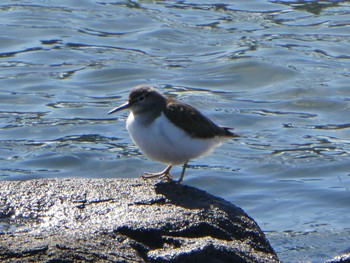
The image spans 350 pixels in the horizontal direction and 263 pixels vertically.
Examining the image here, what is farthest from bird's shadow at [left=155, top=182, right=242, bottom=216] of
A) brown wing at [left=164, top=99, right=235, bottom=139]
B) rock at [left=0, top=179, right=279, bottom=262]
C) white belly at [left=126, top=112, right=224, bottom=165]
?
brown wing at [left=164, top=99, right=235, bottom=139]

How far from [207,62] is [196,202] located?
831 cm

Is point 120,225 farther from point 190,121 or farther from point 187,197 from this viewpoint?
point 190,121

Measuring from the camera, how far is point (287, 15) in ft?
54.6

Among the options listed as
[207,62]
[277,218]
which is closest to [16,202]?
[277,218]

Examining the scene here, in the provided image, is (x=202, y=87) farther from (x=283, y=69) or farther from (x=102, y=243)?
(x=102, y=243)

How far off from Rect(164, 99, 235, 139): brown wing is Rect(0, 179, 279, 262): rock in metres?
0.50

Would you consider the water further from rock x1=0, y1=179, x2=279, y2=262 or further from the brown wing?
rock x1=0, y1=179, x2=279, y2=262

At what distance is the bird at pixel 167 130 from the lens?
279 inches

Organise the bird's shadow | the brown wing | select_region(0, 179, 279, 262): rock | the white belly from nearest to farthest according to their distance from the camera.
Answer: select_region(0, 179, 279, 262): rock
the bird's shadow
the white belly
the brown wing

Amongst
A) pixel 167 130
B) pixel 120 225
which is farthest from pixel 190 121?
pixel 120 225

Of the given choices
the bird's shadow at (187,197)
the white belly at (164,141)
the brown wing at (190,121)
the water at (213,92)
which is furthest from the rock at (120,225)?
the water at (213,92)

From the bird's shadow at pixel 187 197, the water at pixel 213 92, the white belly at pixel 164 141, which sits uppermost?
the white belly at pixel 164 141

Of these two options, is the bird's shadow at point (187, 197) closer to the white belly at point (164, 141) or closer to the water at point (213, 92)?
the white belly at point (164, 141)

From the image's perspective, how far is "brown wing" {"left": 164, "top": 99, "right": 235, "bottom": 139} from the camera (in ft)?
23.7
